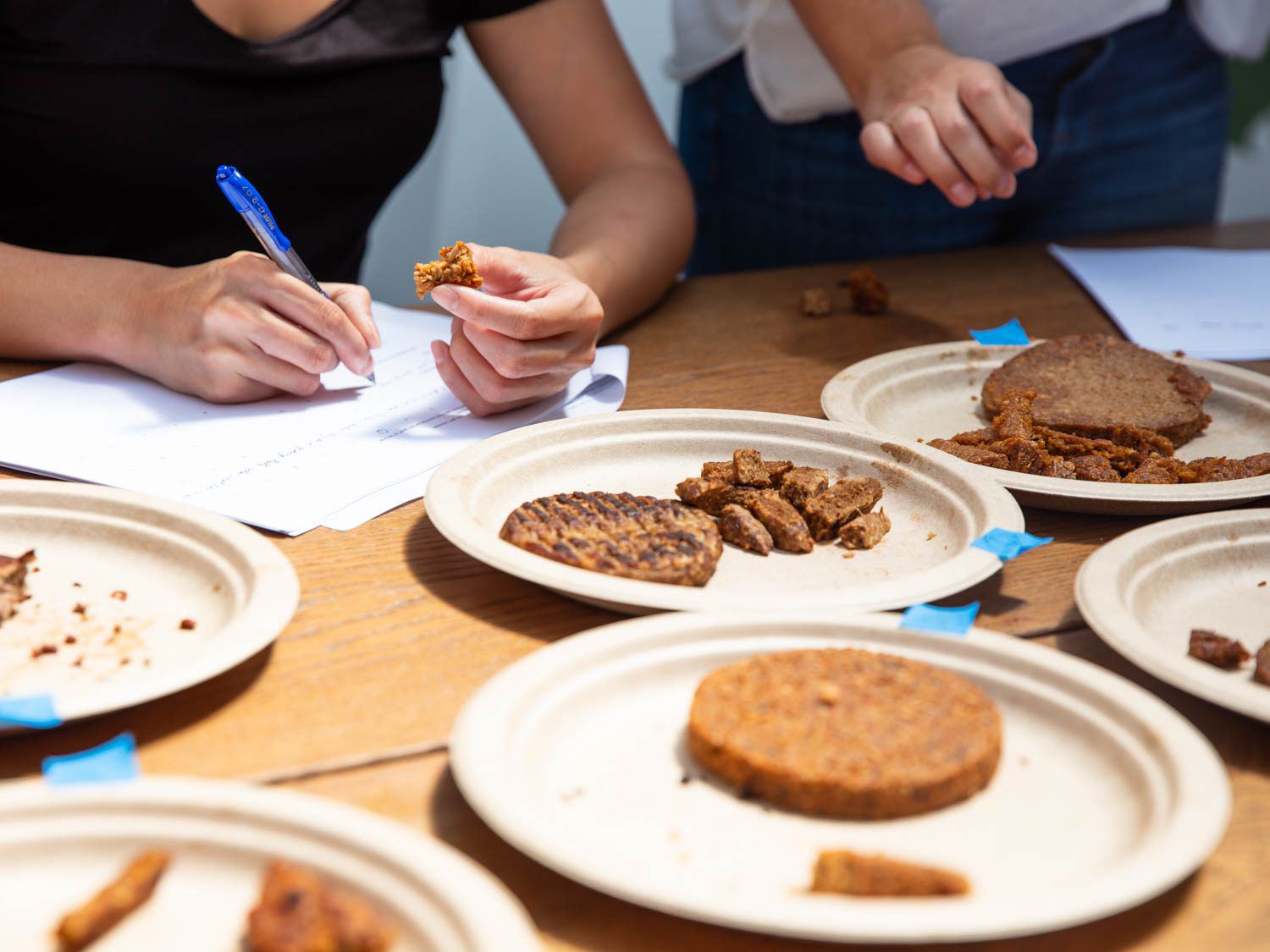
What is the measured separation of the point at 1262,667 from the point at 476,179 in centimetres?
276

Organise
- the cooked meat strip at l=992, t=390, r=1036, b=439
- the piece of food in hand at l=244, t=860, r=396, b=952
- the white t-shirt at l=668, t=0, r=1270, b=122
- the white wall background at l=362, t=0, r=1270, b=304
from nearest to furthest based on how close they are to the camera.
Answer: the piece of food in hand at l=244, t=860, r=396, b=952, the cooked meat strip at l=992, t=390, r=1036, b=439, the white t-shirt at l=668, t=0, r=1270, b=122, the white wall background at l=362, t=0, r=1270, b=304

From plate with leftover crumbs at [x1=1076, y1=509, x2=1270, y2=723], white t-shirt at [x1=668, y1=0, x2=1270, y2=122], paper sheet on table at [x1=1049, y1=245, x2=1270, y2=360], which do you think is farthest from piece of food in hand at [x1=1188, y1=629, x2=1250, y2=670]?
white t-shirt at [x1=668, y1=0, x2=1270, y2=122]

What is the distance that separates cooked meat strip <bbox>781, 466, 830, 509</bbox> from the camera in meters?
1.07

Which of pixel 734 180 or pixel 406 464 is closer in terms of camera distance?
pixel 406 464

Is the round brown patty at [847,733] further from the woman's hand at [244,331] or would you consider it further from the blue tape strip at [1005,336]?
the blue tape strip at [1005,336]

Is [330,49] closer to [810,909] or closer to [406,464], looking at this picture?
[406,464]

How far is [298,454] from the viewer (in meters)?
1.21

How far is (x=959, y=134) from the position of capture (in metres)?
1.52

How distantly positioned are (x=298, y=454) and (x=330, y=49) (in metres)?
0.76

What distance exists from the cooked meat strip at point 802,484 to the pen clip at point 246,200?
2.00 feet

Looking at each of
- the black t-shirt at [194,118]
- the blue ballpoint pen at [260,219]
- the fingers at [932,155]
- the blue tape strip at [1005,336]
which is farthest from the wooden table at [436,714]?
the black t-shirt at [194,118]

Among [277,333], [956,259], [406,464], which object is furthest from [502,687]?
[956,259]

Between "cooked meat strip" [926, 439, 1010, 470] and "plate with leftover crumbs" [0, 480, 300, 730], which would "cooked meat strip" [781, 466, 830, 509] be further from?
"plate with leftover crumbs" [0, 480, 300, 730]

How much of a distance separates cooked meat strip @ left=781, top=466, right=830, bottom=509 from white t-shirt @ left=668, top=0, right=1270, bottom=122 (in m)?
1.05
